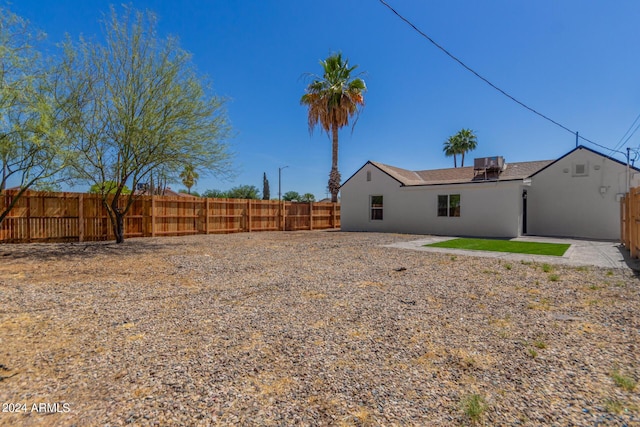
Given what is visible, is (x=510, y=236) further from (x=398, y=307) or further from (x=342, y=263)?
→ (x=398, y=307)

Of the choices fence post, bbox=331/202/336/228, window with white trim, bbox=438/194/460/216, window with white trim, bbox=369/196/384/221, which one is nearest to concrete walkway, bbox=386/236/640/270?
window with white trim, bbox=438/194/460/216

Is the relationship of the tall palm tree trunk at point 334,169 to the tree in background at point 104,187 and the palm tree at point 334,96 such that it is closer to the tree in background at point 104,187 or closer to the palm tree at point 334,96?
the palm tree at point 334,96

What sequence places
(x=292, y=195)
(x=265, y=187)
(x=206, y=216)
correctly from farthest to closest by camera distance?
(x=292, y=195) < (x=265, y=187) < (x=206, y=216)

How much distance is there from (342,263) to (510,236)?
33.4 ft

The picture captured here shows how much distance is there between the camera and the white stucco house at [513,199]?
44.3 feet

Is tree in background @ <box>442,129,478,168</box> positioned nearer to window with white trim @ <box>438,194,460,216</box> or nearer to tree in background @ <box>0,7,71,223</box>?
window with white trim @ <box>438,194,460,216</box>

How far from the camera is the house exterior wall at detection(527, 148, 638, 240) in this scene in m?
13.3

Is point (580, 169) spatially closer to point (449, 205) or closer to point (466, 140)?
point (449, 205)

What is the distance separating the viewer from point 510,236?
14070 mm

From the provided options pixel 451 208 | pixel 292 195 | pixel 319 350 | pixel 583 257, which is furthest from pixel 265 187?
pixel 319 350

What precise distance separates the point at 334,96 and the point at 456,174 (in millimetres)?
8833

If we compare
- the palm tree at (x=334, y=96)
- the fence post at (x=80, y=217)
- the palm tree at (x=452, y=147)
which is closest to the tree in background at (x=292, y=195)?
the palm tree at (x=452, y=147)

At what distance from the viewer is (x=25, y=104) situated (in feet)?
25.9

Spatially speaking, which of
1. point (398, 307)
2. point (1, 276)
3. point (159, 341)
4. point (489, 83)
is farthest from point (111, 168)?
point (489, 83)
